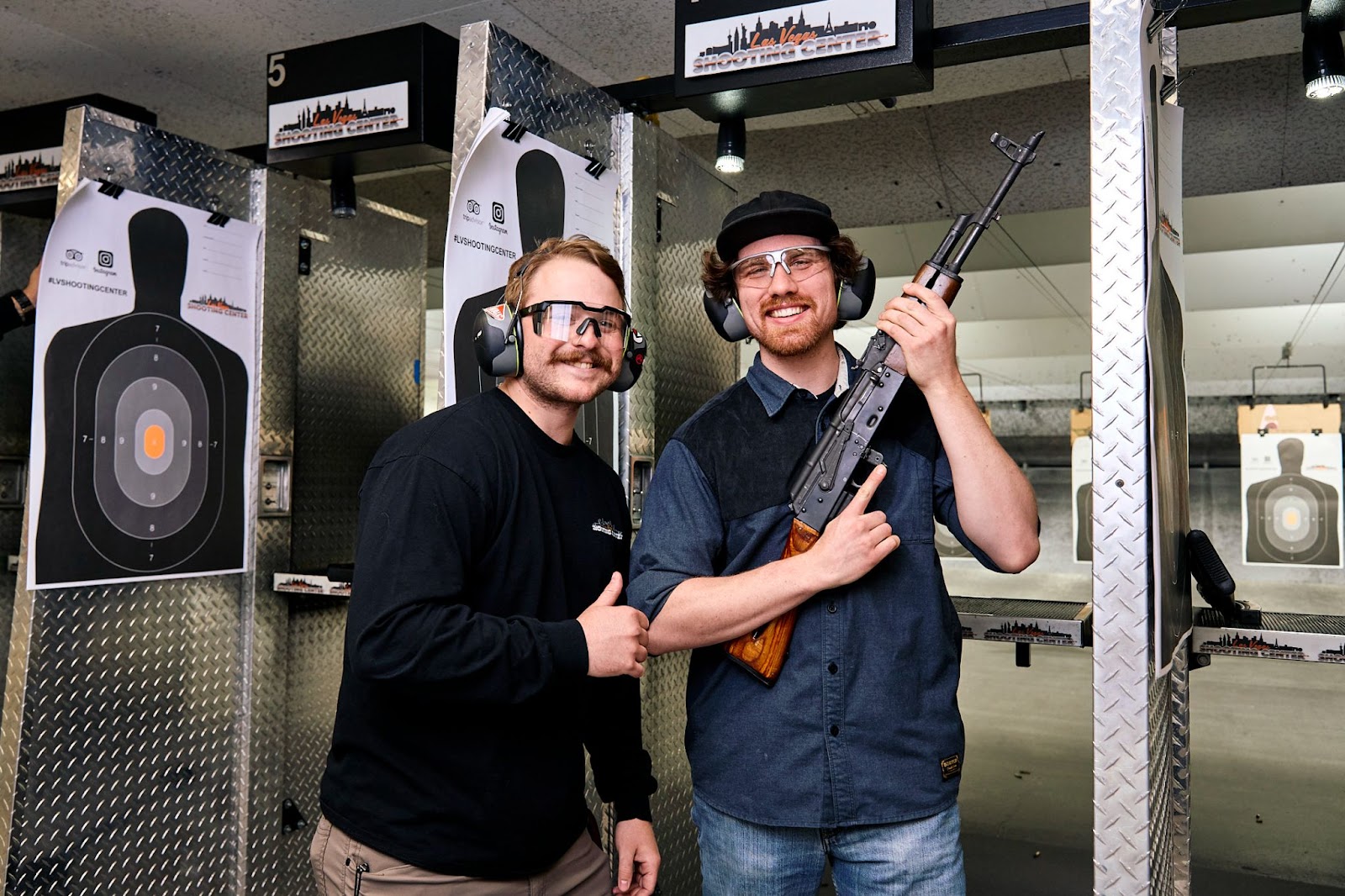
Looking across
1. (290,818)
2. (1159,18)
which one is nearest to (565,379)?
(1159,18)

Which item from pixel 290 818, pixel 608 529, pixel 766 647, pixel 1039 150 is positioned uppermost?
pixel 1039 150

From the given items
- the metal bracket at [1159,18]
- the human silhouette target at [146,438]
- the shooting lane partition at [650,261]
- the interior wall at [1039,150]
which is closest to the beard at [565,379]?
the shooting lane partition at [650,261]

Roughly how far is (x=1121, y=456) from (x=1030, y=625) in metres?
1.03

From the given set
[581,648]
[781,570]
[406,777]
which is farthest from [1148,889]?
[406,777]

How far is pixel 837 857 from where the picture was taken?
131cm

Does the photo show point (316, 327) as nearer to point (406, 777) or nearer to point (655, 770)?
point (655, 770)

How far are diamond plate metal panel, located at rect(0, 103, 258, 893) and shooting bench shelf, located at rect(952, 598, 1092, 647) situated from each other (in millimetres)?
2023

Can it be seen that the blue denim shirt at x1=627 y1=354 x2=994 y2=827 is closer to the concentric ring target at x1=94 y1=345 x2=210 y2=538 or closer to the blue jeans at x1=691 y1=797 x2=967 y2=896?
the blue jeans at x1=691 y1=797 x2=967 y2=896

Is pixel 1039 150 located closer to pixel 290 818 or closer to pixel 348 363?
pixel 348 363

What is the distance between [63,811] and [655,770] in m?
1.45

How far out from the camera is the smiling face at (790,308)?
1.40m

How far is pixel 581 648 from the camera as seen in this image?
3.87 ft

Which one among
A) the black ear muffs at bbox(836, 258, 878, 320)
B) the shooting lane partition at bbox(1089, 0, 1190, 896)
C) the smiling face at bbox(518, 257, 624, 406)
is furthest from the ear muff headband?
the shooting lane partition at bbox(1089, 0, 1190, 896)

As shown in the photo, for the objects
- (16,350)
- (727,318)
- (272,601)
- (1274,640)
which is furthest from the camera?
(16,350)
